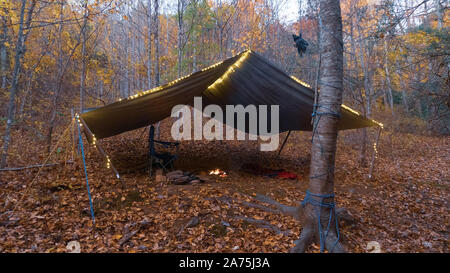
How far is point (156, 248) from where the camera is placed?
91.4 inches

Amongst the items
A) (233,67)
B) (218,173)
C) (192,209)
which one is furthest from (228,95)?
(192,209)

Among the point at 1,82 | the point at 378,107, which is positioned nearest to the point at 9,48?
the point at 1,82

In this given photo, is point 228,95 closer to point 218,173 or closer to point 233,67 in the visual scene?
point 233,67

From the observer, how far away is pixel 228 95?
511cm

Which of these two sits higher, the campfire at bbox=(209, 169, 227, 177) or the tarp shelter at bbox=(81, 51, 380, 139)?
the tarp shelter at bbox=(81, 51, 380, 139)

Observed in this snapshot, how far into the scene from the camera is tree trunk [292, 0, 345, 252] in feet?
8.23

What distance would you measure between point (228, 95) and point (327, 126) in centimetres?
290

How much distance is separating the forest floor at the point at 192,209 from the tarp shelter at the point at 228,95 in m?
1.10

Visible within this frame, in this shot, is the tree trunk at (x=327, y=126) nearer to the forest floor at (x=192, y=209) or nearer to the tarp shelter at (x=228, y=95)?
the forest floor at (x=192, y=209)

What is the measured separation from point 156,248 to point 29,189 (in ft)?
8.32

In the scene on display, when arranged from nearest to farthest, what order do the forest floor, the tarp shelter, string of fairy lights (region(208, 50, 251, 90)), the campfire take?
the forest floor → the tarp shelter → string of fairy lights (region(208, 50, 251, 90)) → the campfire

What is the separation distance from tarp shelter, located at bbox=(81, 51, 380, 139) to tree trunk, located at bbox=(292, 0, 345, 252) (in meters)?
1.56

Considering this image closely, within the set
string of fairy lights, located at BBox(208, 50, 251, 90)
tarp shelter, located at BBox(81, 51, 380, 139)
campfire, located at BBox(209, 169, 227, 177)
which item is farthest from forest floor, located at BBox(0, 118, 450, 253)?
string of fairy lights, located at BBox(208, 50, 251, 90)

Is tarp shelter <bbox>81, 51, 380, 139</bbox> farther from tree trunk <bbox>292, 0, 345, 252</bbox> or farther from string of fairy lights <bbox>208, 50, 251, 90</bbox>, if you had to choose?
tree trunk <bbox>292, 0, 345, 252</bbox>
